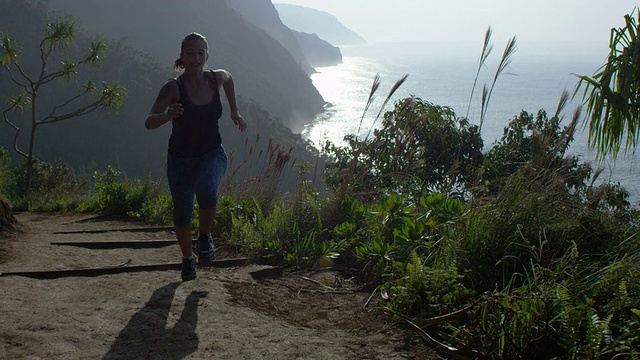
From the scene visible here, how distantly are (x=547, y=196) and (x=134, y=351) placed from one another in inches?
88.9

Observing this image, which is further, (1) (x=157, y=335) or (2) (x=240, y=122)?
(2) (x=240, y=122)

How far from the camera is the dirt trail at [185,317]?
97.4 inches

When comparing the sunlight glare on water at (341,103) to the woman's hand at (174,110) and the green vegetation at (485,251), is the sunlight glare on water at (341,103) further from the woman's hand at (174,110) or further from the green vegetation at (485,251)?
the woman's hand at (174,110)

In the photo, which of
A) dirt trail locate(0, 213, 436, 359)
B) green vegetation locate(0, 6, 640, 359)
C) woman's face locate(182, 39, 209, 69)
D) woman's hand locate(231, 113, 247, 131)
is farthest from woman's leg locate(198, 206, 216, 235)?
woman's face locate(182, 39, 209, 69)

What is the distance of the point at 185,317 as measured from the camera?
9.53 ft

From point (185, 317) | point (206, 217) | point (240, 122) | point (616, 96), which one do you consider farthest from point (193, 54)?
point (616, 96)

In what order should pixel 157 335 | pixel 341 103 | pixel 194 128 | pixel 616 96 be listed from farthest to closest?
1. pixel 341 103
2. pixel 616 96
3. pixel 194 128
4. pixel 157 335

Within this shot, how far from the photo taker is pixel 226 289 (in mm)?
3508

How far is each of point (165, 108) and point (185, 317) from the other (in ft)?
4.22

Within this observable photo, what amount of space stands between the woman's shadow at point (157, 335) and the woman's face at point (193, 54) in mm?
1391

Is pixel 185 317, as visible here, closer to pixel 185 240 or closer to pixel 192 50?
pixel 185 240

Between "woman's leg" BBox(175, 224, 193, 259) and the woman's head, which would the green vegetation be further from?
the woman's head

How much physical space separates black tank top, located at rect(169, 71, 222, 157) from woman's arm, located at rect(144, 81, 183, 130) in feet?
0.15

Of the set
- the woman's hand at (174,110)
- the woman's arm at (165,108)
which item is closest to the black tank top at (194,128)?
the woman's arm at (165,108)
